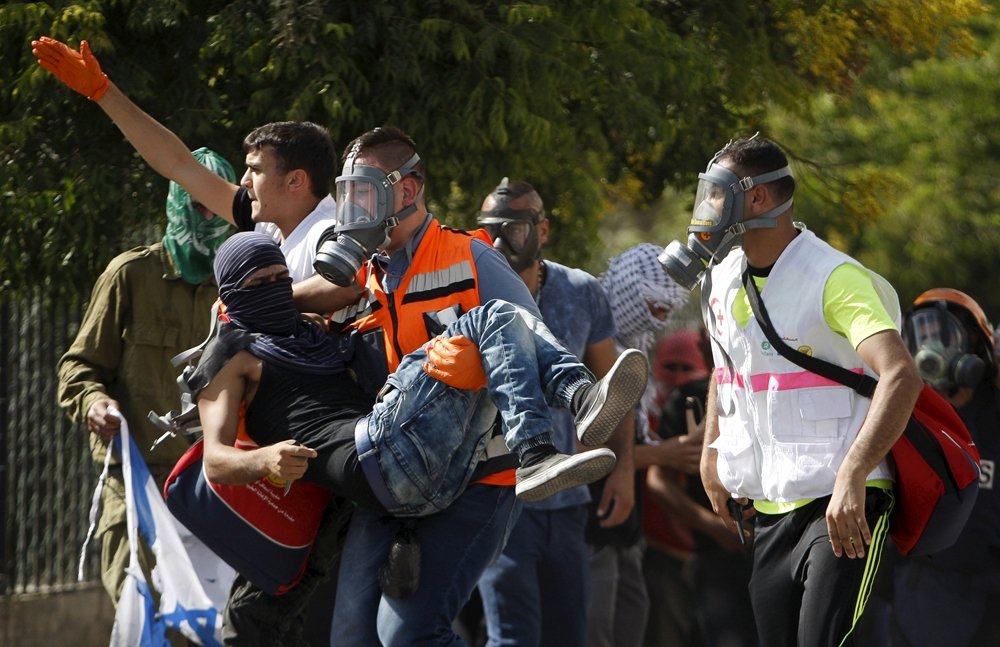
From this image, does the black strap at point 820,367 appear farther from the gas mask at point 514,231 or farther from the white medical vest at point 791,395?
the gas mask at point 514,231

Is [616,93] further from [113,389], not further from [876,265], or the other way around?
[876,265]

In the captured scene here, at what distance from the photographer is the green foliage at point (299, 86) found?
7359 millimetres

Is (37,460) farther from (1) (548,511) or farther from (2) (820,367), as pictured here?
(2) (820,367)

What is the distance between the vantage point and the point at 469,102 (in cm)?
754

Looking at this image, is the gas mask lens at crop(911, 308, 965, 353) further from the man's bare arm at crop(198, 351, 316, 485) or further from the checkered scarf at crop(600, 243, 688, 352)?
the man's bare arm at crop(198, 351, 316, 485)

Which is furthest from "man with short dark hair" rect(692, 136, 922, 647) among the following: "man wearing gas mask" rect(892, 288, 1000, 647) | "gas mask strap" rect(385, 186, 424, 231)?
"man wearing gas mask" rect(892, 288, 1000, 647)

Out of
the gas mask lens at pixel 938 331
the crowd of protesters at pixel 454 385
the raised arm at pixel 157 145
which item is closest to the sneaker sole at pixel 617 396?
the crowd of protesters at pixel 454 385

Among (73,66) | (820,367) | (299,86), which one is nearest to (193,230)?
(73,66)

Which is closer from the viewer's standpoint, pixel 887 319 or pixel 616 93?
pixel 887 319

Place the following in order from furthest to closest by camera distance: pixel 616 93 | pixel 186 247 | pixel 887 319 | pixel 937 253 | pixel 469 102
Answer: pixel 937 253, pixel 616 93, pixel 469 102, pixel 186 247, pixel 887 319

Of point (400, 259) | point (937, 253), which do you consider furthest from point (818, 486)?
point (937, 253)

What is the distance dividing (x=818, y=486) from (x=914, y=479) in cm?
30

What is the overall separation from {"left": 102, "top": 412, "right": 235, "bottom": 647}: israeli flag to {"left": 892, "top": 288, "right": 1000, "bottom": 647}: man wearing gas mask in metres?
3.25

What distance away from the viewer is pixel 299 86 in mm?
7504
